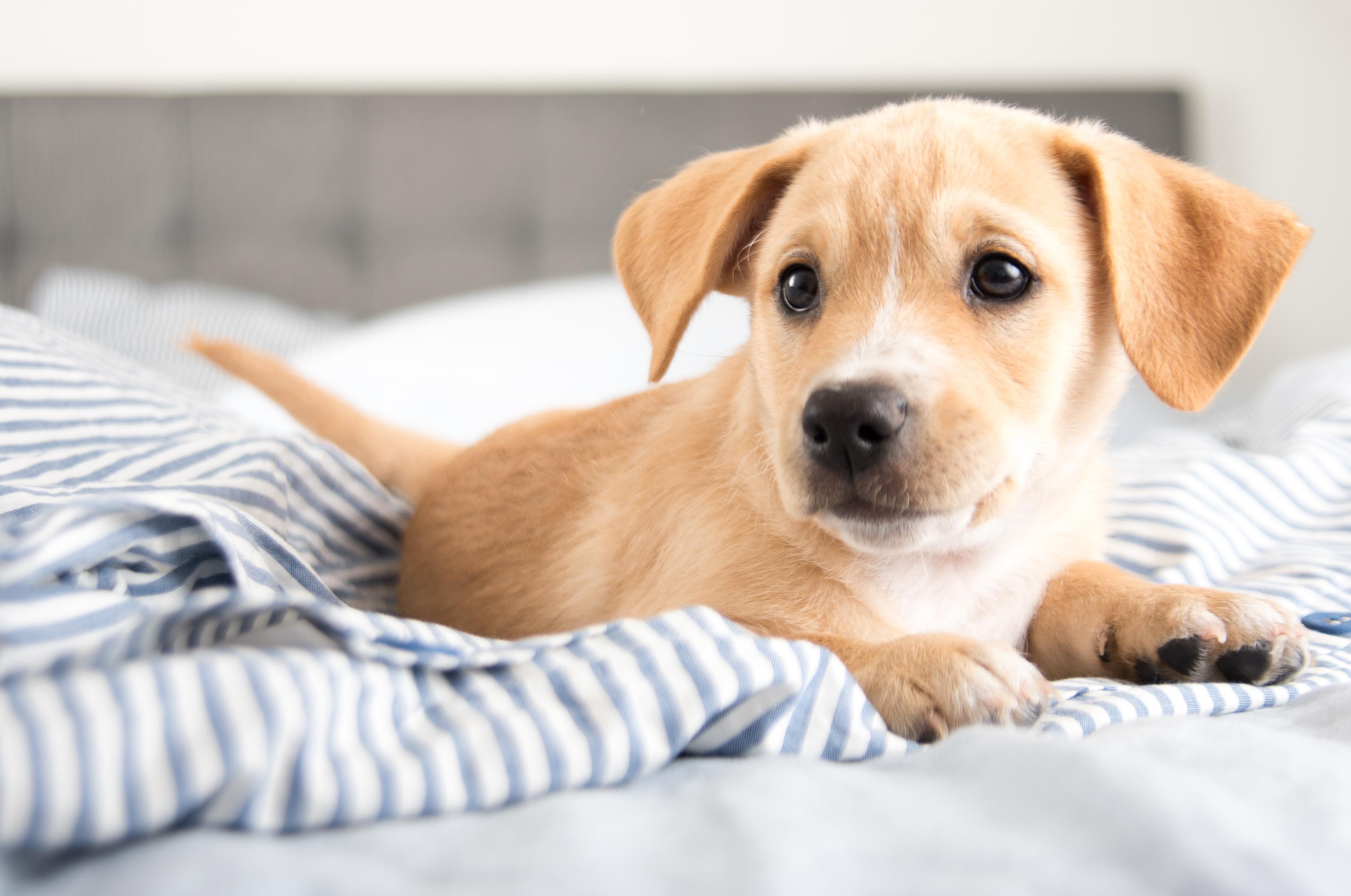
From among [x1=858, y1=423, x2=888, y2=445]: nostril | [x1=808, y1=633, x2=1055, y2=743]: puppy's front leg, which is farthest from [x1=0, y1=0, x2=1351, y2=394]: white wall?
[x1=808, y1=633, x2=1055, y2=743]: puppy's front leg

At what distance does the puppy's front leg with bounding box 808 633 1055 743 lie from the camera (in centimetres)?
81

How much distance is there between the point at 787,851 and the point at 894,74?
125 inches

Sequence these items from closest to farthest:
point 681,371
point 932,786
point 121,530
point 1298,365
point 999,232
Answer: point 932,786
point 121,530
point 999,232
point 1298,365
point 681,371

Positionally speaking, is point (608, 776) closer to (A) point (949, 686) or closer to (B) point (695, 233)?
(A) point (949, 686)

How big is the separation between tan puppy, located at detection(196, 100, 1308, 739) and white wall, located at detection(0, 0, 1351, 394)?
2143mm

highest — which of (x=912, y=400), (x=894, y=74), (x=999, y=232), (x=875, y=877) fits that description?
(x=894, y=74)

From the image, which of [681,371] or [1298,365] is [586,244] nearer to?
[681,371]

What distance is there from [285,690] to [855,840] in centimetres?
34

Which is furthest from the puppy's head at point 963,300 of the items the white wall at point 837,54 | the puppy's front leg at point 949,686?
the white wall at point 837,54

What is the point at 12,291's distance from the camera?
2.95 metres

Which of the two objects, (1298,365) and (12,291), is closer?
(1298,365)

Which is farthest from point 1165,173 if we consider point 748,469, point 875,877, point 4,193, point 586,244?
point 4,193

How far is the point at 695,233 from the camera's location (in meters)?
1.19

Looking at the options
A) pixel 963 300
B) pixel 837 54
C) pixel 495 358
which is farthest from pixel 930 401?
pixel 837 54
